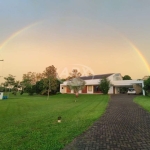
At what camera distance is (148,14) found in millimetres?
17672

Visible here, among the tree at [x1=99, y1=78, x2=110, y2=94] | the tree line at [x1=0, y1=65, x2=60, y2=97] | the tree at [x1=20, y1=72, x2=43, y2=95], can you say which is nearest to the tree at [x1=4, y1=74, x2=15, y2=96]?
the tree line at [x1=0, y1=65, x2=60, y2=97]

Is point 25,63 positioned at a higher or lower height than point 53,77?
higher

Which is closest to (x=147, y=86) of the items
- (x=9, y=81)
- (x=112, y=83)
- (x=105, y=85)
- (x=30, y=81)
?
(x=105, y=85)

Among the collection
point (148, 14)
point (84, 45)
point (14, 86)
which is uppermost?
point (148, 14)

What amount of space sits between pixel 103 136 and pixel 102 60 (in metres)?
23.7

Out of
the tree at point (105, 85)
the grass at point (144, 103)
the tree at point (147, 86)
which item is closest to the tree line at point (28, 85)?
the tree at point (105, 85)

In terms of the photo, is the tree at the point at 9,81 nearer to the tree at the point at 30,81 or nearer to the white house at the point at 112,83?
the tree at the point at 30,81

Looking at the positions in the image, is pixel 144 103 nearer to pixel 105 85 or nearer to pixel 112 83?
pixel 105 85

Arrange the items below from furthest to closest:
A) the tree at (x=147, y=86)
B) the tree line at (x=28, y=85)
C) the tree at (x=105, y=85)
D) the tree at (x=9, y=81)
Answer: the tree at (x=9, y=81) < the tree line at (x=28, y=85) < the tree at (x=105, y=85) < the tree at (x=147, y=86)

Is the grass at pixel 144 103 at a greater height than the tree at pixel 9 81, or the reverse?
the tree at pixel 9 81

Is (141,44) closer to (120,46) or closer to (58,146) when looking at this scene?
(120,46)

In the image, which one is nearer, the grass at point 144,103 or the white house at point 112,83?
the grass at point 144,103

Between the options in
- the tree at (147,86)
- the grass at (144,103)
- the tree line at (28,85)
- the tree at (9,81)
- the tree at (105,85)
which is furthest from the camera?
the tree at (9,81)

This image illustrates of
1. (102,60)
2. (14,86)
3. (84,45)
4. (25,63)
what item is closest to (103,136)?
(84,45)
